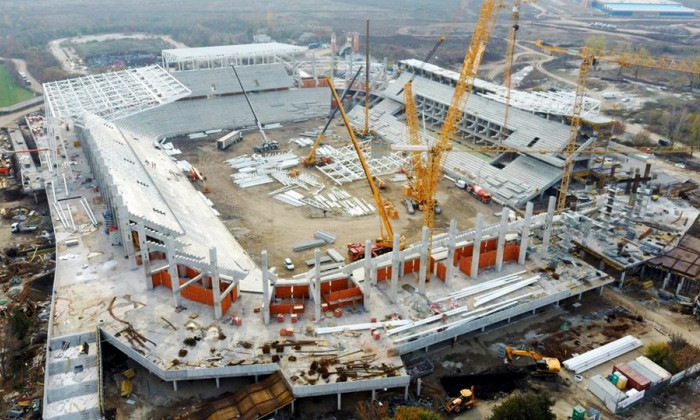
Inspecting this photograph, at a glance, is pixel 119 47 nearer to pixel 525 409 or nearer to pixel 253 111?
pixel 253 111

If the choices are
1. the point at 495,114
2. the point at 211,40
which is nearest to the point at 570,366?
the point at 495,114

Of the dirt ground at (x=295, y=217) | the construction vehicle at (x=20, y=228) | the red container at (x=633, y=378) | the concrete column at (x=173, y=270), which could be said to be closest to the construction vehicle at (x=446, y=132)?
the dirt ground at (x=295, y=217)

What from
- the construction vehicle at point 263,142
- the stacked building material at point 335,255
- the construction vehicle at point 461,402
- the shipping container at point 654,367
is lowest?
the construction vehicle at point 461,402

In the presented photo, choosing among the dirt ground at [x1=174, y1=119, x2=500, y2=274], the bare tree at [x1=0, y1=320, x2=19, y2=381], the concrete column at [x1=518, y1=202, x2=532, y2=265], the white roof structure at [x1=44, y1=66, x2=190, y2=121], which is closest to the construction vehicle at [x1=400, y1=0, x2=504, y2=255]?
the dirt ground at [x1=174, y1=119, x2=500, y2=274]

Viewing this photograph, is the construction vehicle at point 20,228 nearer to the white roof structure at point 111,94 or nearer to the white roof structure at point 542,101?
the white roof structure at point 111,94

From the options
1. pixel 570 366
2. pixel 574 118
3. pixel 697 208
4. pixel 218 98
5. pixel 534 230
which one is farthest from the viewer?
pixel 218 98

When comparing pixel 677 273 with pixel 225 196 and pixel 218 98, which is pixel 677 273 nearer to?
pixel 225 196
